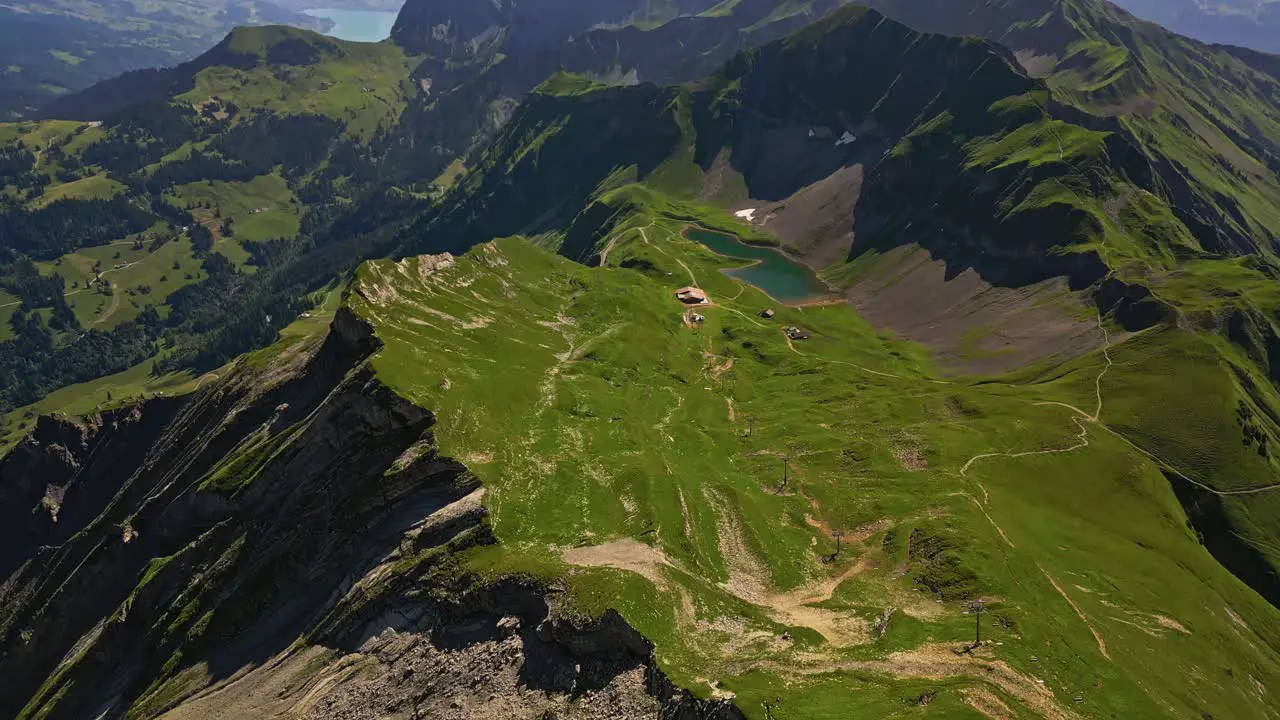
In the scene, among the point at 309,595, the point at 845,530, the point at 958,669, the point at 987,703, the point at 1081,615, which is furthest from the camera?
the point at 845,530

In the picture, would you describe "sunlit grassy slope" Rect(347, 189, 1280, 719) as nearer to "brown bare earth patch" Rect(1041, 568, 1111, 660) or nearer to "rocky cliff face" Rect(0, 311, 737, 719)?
"brown bare earth patch" Rect(1041, 568, 1111, 660)

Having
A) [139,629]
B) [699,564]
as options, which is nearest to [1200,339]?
[699,564]

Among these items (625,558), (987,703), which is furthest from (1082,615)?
(625,558)

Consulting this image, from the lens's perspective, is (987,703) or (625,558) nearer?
(987,703)

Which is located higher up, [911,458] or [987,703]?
[987,703]

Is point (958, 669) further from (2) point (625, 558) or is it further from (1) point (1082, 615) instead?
(2) point (625, 558)

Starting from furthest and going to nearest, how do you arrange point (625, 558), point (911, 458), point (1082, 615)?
point (911, 458) < point (625, 558) < point (1082, 615)

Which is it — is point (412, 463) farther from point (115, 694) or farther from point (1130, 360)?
point (1130, 360)
